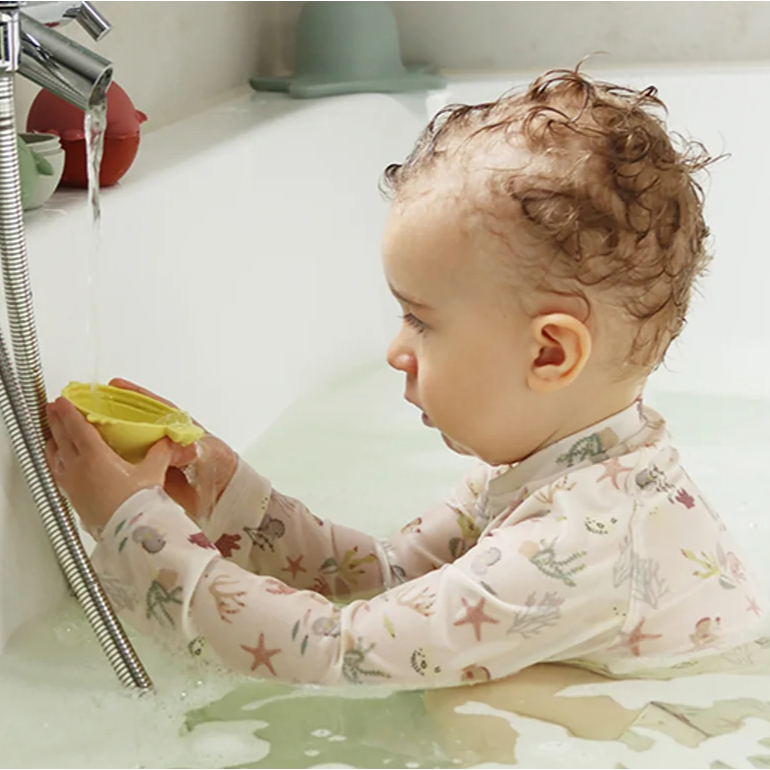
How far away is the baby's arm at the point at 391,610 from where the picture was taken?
89cm

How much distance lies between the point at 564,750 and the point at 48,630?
0.41 m

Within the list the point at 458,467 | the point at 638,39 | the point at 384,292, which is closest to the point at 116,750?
the point at 458,467

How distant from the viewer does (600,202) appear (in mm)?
890

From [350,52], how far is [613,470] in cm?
122

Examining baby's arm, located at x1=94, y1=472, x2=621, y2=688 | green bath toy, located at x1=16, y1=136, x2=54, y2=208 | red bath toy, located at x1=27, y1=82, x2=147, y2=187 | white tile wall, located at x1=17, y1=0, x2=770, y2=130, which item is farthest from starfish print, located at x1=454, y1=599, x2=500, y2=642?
white tile wall, located at x1=17, y1=0, x2=770, y2=130

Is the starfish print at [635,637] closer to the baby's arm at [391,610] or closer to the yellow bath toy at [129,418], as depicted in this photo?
the baby's arm at [391,610]

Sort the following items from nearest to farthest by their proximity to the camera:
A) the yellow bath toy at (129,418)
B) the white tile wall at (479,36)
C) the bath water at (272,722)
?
the bath water at (272,722)
the yellow bath toy at (129,418)
the white tile wall at (479,36)

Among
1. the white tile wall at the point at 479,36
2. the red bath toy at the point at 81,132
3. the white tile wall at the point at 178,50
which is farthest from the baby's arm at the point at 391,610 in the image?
the white tile wall at the point at 479,36

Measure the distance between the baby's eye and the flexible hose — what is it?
10.4 inches

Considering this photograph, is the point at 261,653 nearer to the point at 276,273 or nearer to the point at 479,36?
the point at 276,273

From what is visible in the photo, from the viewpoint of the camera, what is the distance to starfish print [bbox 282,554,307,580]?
1.11 meters

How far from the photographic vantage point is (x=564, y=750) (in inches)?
33.4

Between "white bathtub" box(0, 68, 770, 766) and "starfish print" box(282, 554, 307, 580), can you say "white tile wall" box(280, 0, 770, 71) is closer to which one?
"white bathtub" box(0, 68, 770, 766)

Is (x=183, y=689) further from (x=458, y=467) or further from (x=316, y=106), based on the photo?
(x=316, y=106)
